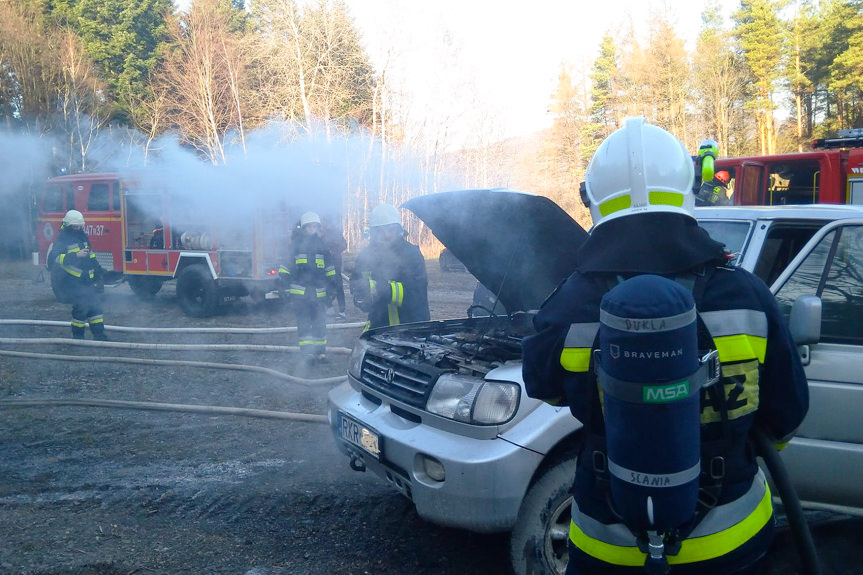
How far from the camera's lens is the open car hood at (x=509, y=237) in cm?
347

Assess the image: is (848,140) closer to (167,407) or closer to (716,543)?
(167,407)

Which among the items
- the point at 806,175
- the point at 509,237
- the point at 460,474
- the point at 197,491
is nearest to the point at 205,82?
the point at 806,175

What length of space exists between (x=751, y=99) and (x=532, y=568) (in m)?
36.7

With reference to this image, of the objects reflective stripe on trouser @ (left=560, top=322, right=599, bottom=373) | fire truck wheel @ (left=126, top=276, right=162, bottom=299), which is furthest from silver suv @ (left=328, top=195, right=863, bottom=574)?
fire truck wheel @ (left=126, top=276, right=162, bottom=299)

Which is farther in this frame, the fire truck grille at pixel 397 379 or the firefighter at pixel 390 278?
the firefighter at pixel 390 278

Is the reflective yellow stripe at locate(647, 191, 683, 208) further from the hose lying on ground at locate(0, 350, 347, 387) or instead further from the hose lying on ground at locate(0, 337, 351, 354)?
the hose lying on ground at locate(0, 337, 351, 354)

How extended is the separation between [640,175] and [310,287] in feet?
22.0

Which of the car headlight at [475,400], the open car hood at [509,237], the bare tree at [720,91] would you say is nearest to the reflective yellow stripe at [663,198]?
the car headlight at [475,400]

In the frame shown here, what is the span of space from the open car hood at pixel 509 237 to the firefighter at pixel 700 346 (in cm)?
165

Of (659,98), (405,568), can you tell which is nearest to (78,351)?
(405,568)

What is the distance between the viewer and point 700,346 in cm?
158

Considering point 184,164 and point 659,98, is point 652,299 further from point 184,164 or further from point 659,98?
point 659,98

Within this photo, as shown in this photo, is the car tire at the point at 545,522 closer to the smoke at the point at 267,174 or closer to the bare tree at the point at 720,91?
the smoke at the point at 267,174

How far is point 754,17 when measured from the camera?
34281 mm
